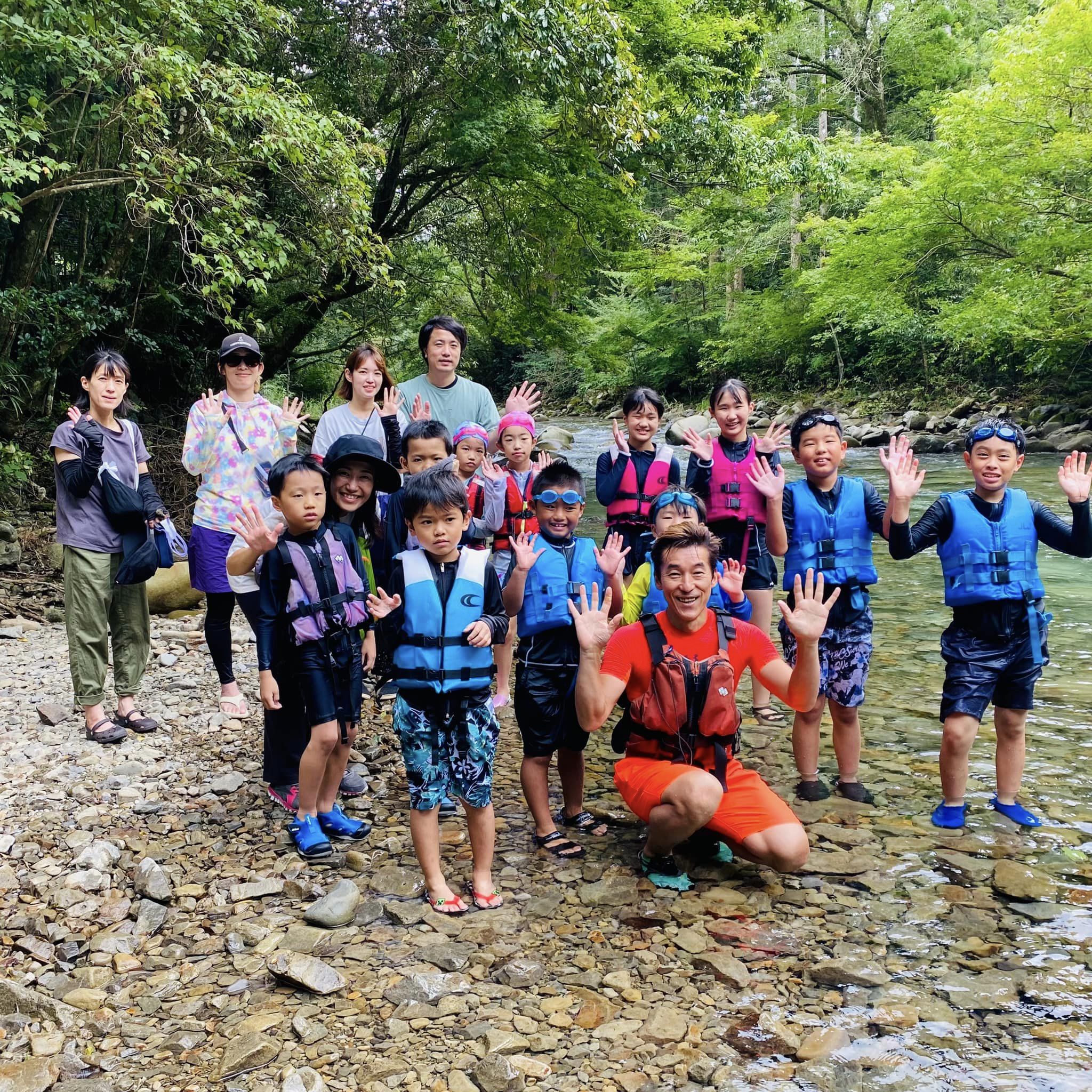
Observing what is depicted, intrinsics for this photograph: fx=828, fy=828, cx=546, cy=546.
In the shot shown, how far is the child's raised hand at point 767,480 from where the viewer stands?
4641mm

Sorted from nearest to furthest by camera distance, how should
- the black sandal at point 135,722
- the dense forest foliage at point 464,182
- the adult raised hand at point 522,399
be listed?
the black sandal at point 135,722 < the adult raised hand at point 522,399 < the dense forest foliage at point 464,182

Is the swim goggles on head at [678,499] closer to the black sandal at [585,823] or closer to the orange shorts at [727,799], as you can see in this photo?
the orange shorts at [727,799]

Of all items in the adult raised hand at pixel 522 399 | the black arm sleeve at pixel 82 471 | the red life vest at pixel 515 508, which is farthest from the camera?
the adult raised hand at pixel 522 399

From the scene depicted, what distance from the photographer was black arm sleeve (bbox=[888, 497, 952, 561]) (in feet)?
13.6

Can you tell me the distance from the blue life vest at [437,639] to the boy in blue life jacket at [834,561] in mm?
1756

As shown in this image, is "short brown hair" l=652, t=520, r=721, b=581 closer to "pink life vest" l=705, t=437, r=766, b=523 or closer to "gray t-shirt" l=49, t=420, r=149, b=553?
"pink life vest" l=705, t=437, r=766, b=523

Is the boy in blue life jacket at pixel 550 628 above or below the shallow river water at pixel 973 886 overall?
above

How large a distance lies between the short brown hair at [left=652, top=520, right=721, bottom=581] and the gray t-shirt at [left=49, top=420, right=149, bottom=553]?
11.2 feet

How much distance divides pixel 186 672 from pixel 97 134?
5182 mm

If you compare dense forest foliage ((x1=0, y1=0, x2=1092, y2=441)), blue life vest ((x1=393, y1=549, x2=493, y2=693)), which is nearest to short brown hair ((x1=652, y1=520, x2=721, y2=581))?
blue life vest ((x1=393, y1=549, x2=493, y2=693))

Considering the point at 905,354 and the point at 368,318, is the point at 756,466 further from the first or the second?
the point at 905,354

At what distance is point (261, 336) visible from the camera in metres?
14.3

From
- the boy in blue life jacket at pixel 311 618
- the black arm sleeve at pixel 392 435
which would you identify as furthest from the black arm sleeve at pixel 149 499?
the boy in blue life jacket at pixel 311 618

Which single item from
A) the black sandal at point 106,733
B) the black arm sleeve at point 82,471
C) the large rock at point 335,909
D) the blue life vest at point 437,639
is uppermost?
the black arm sleeve at point 82,471
